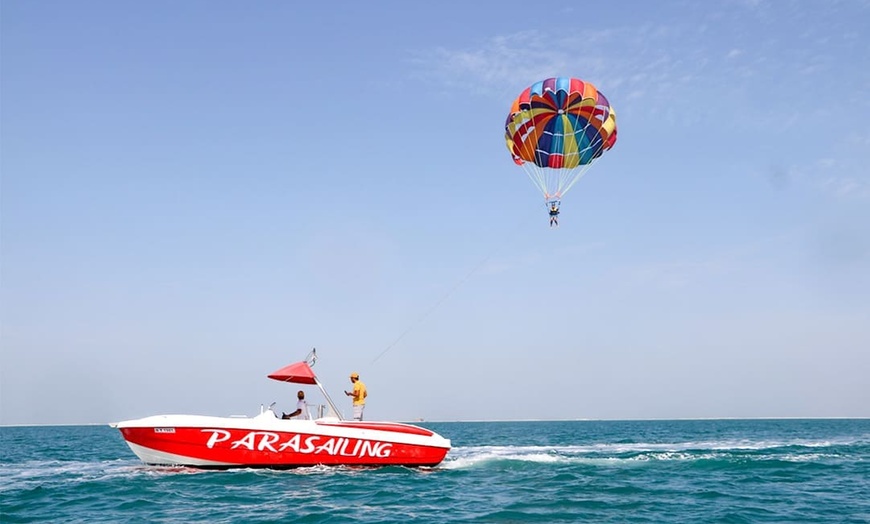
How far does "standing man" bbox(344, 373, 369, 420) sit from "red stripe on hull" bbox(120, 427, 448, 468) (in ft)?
4.07

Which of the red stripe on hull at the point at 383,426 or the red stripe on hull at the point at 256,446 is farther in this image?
the red stripe on hull at the point at 383,426

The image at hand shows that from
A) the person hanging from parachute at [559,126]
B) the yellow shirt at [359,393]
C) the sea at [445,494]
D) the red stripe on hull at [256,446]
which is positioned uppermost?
the person hanging from parachute at [559,126]

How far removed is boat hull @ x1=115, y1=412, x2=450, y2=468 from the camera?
18.1 m

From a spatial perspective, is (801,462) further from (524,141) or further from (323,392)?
(323,392)

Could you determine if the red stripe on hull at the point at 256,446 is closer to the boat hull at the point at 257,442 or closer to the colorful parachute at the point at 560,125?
the boat hull at the point at 257,442

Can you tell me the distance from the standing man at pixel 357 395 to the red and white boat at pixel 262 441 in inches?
30.3

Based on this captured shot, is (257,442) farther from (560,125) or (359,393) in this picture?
(560,125)

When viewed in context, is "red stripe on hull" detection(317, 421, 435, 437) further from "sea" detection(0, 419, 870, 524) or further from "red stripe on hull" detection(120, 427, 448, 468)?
"sea" detection(0, 419, 870, 524)

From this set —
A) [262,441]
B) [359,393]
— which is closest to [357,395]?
[359,393]

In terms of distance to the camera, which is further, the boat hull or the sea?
the boat hull

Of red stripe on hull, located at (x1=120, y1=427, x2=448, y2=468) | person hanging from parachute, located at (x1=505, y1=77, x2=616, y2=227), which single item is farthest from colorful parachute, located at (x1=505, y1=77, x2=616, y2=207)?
red stripe on hull, located at (x1=120, y1=427, x2=448, y2=468)

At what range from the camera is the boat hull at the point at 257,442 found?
1808cm

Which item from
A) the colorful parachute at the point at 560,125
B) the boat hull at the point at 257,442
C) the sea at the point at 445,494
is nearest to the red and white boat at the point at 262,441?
the boat hull at the point at 257,442

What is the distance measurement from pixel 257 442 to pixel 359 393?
3213mm
